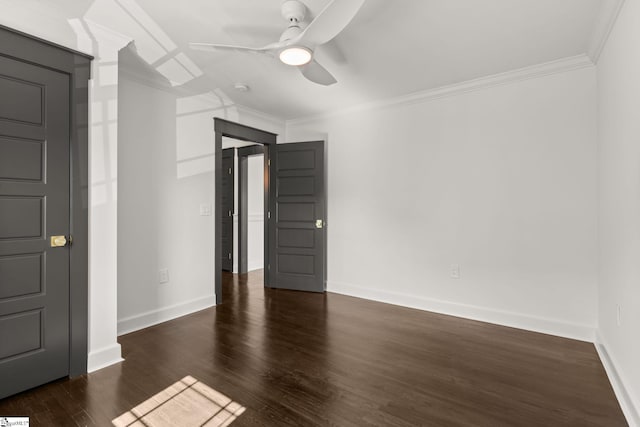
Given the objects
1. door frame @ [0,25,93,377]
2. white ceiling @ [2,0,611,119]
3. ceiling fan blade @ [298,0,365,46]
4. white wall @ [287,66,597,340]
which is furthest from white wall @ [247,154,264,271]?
ceiling fan blade @ [298,0,365,46]

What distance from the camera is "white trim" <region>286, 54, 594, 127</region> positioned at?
2.94 m

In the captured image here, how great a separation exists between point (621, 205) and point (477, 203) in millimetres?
1419

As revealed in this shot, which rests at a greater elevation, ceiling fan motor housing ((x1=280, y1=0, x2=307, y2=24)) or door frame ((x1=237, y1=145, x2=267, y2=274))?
ceiling fan motor housing ((x1=280, y1=0, x2=307, y2=24))

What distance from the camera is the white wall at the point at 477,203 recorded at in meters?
2.97

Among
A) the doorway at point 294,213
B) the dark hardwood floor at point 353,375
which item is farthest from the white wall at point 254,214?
the dark hardwood floor at point 353,375

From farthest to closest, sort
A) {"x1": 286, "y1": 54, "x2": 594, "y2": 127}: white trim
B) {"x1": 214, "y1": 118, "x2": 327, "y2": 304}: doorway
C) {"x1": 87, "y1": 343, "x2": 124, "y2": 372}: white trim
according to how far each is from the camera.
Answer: {"x1": 214, "y1": 118, "x2": 327, "y2": 304}: doorway < {"x1": 286, "y1": 54, "x2": 594, "y2": 127}: white trim < {"x1": 87, "y1": 343, "x2": 124, "y2": 372}: white trim

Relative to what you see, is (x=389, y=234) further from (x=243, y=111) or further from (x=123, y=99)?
(x=123, y=99)

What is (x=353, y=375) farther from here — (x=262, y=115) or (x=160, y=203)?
(x=262, y=115)

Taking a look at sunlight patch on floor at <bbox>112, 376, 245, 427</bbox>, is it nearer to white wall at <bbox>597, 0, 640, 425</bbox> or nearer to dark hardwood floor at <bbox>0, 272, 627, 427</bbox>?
dark hardwood floor at <bbox>0, 272, 627, 427</bbox>

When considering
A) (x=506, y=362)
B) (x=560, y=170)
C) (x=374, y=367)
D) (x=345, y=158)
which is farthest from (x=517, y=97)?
(x=374, y=367)

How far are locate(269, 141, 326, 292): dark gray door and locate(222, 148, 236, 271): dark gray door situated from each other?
1.39 meters

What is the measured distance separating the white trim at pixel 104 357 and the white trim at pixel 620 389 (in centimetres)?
337

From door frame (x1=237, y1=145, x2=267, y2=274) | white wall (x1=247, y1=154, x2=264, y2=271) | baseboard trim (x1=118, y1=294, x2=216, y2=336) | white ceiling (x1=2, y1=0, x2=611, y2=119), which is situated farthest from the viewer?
white wall (x1=247, y1=154, x2=264, y2=271)

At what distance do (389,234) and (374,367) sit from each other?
198 cm
